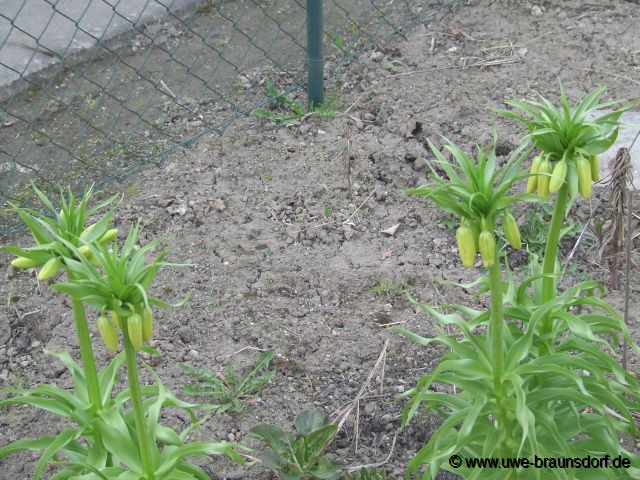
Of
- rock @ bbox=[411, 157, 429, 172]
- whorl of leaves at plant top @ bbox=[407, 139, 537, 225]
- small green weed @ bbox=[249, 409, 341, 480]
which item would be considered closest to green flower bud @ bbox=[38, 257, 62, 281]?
whorl of leaves at plant top @ bbox=[407, 139, 537, 225]

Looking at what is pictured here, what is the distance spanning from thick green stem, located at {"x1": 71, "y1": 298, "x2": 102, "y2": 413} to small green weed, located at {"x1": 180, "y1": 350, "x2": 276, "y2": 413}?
76 cm

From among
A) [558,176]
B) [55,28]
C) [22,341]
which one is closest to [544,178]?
[558,176]

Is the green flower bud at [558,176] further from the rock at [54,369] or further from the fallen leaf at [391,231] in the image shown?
the rock at [54,369]

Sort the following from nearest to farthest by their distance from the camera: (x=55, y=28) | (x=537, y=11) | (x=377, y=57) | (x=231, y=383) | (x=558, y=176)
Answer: (x=558, y=176), (x=231, y=383), (x=377, y=57), (x=55, y=28), (x=537, y=11)

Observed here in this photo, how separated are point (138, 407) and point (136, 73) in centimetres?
291

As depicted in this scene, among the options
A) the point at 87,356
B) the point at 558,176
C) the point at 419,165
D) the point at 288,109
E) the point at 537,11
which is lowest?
the point at 87,356

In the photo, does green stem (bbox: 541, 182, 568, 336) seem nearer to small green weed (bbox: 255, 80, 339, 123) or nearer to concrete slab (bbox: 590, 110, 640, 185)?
concrete slab (bbox: 590, 110, 640, 185)

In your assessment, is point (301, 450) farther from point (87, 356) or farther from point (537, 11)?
point (537, 11)

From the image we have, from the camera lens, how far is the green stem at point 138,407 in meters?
1.77

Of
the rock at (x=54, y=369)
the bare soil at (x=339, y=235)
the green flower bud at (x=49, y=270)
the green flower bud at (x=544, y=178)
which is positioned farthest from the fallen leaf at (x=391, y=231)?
the green flower bud at (x=49, y=270)

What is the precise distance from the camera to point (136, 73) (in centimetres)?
447

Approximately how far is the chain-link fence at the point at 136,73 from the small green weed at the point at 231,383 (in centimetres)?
120

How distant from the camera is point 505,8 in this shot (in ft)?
16.2

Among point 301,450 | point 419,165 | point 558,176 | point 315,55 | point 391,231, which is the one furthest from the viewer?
point 315,55
